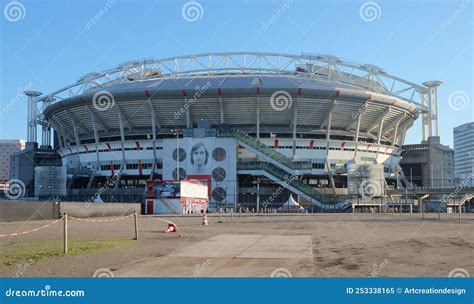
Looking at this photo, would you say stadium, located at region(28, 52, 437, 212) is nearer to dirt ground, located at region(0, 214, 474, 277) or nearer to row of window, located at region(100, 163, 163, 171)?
row of window, located at region(100, 163, 163, 171)

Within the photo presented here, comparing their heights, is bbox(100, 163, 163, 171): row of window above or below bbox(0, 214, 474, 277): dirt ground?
above

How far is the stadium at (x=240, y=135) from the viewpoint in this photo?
74.0 m

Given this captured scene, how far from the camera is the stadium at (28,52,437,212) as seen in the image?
74.0 m

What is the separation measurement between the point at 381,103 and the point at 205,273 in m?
75.1

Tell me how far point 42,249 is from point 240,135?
61.7 meters

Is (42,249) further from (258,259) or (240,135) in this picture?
(240,135)

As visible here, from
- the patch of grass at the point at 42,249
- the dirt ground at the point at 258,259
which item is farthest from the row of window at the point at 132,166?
the patch of grass at the point at 42,249

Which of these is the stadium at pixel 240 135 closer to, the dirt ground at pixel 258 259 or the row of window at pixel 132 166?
the row of window at pixel 132 166

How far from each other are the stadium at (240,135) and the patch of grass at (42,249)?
5275 centimetres

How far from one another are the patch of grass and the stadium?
52.7m

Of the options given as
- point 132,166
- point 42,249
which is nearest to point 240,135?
point 132,166

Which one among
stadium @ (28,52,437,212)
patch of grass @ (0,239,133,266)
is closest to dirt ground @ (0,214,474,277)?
patch of grass @ (0,239,133,266)

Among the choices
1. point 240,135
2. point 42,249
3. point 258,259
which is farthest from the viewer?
point 240,135

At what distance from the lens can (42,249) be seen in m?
14.9
